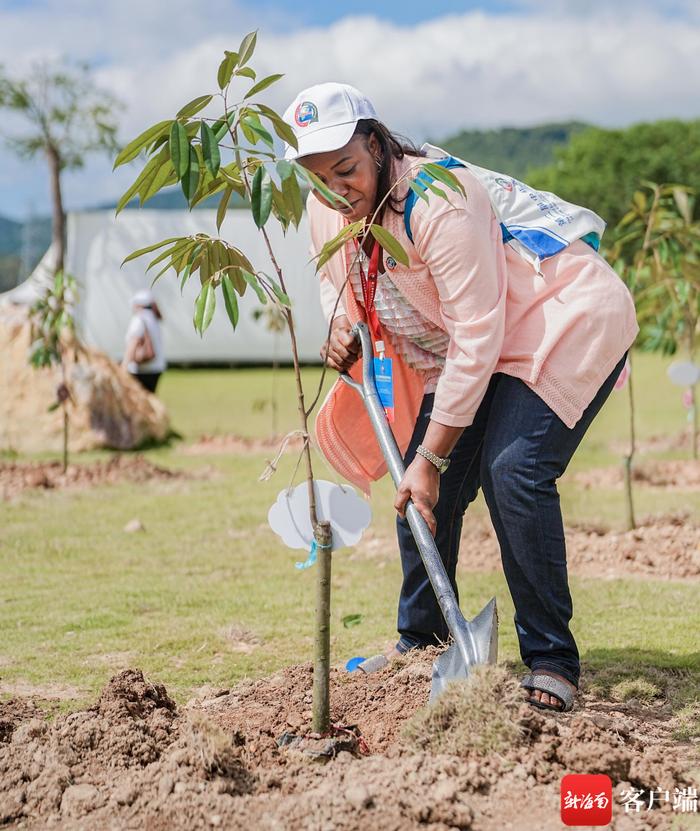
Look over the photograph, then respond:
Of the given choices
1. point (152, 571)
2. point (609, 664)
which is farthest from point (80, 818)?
point (152, 571)

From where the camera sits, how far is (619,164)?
4597 cm

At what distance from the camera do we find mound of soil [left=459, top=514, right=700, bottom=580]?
546cm

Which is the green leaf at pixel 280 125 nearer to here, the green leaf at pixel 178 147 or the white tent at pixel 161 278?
the green leaf at pixel 178 147

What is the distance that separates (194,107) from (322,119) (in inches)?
16.1

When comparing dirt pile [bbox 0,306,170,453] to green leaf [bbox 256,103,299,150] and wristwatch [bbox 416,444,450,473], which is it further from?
green leaf [bbox 256,103,299,150]

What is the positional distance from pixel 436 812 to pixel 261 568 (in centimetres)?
349

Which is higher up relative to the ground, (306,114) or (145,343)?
(306,114)

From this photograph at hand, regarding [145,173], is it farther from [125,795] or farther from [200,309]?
[125,795]

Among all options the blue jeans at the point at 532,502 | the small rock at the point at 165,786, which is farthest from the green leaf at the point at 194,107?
the small rock at the point at 165,786

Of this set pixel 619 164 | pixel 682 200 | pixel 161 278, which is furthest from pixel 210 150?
pixel 619 164

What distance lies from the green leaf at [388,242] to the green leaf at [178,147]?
1.61 feet

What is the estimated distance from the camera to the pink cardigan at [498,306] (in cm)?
299

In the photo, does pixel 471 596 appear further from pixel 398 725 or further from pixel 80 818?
pixel 80 818

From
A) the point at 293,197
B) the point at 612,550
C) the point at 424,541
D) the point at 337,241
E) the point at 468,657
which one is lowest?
the point at 612,550
